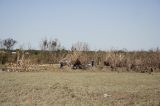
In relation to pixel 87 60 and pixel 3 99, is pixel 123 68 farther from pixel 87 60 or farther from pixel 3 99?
pixel 3 99

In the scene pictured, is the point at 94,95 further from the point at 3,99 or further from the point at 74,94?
the point at 3,99

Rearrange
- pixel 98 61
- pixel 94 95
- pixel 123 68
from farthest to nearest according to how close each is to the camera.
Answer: pixel 98 61
pixel 123 68
pixel 94 95

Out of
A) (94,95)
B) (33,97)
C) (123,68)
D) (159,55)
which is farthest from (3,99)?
(159,55)

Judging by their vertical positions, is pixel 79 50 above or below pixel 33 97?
above

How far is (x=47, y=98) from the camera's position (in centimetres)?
1064

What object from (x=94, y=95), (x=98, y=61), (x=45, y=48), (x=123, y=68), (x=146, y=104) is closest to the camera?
(x=146, y=104)

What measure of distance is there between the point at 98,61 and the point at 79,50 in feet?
11.0

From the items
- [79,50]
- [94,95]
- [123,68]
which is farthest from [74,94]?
[79,50]

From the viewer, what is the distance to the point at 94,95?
1155cm

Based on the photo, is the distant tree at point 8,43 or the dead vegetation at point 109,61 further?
the distant tree at point 8,43

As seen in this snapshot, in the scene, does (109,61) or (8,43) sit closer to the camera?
(109,61)

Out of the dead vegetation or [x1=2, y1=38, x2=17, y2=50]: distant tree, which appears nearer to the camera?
the dead vegetation

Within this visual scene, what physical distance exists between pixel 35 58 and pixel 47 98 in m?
25.1

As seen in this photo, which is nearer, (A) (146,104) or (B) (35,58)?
(A) (146,104)
